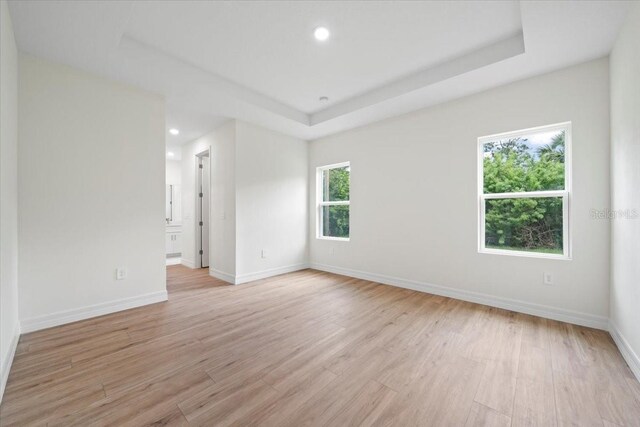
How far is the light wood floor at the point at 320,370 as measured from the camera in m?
1.48

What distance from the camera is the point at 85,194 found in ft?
9.10

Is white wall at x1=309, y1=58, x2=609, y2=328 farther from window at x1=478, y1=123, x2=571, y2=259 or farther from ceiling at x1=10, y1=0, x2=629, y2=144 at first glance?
ceiling at x1=10, y1=0, x2=629, y2=144

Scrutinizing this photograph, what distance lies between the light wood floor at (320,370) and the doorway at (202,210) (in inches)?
97.3

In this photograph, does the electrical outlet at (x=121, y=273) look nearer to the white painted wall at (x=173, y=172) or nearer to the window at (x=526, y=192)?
the window at (x=526, y=192)

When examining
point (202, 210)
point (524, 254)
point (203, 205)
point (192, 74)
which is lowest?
point (524, 254)

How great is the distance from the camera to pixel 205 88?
3.13 m

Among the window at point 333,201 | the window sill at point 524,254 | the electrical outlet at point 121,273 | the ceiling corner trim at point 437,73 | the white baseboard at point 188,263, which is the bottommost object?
the white baseboard at point 188,263

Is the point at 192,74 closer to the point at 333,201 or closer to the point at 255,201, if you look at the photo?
the point at 255,201

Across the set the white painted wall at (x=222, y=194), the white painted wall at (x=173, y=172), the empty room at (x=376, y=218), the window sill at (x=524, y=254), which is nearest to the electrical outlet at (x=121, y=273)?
the empty room at (x=376, y=218)

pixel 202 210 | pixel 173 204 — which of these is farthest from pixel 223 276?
pixel 173 204

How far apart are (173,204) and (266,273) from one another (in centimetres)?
430

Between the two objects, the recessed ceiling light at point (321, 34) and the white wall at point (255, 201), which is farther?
the white wall at point (255, 201)

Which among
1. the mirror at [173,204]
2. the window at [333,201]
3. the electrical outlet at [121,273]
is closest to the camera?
the electrical outlet at [121,273]

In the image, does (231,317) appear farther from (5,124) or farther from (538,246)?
(538,246)
